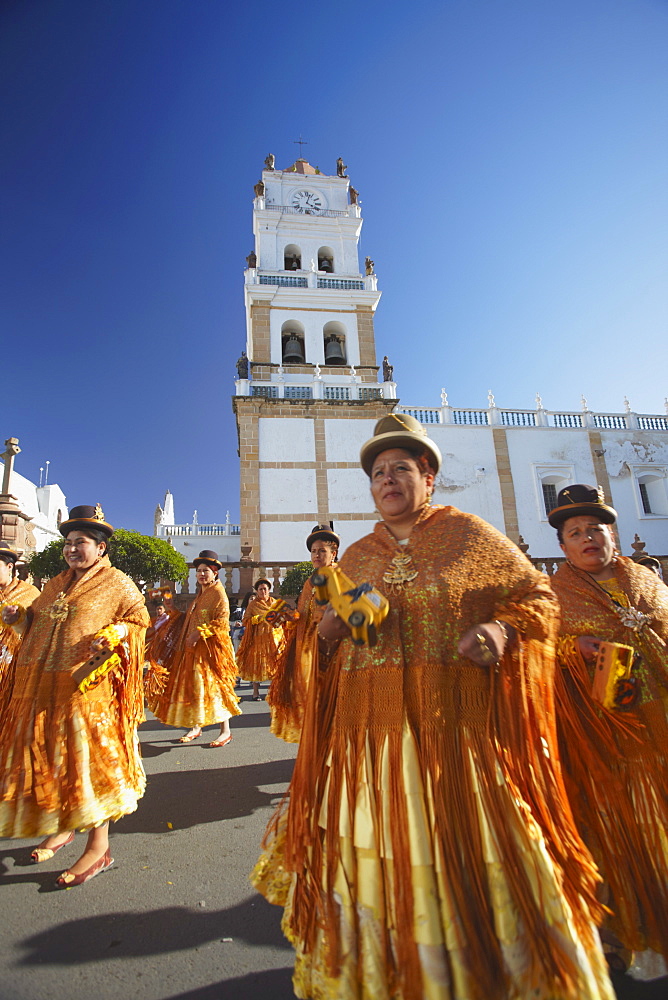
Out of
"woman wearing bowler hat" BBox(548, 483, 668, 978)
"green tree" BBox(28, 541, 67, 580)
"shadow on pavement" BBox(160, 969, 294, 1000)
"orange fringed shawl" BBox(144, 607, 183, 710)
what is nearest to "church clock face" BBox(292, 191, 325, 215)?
"green tree" BBox(28, 541, 67, 580)

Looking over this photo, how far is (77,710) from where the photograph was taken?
3184 millimetres

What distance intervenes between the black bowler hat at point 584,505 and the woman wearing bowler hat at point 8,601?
360 cm

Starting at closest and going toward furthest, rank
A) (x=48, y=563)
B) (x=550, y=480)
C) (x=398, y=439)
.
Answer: (x=398, y=439) < (x=48, y=563) < (x=550, y=480)

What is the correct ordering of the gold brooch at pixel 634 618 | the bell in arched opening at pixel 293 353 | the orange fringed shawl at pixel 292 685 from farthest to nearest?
1. the bell in arched opening at pixel 293 353
2. the orange fringed shawl at pixel 292 685
3. the gold brooch at pixel 634 618

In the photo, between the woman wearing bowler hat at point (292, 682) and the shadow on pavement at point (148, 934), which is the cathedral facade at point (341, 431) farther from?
the shadow on pavement at point (148, 934)

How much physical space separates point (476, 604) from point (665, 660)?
3.93 feet

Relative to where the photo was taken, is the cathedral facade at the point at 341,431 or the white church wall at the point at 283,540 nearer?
the white church wall at the point at 283,540

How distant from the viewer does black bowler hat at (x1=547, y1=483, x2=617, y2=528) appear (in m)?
2.79

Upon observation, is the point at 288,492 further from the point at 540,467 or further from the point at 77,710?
the point at 77,710

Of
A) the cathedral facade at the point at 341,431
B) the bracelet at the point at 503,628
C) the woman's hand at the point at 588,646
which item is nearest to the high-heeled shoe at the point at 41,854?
the bracelet at the point at 503,628

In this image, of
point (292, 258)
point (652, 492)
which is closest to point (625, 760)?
point (652, 492)

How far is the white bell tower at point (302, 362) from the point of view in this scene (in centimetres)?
2089

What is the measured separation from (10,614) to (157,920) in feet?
6.68

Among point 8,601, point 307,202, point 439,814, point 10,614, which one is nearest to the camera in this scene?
point 439,814
